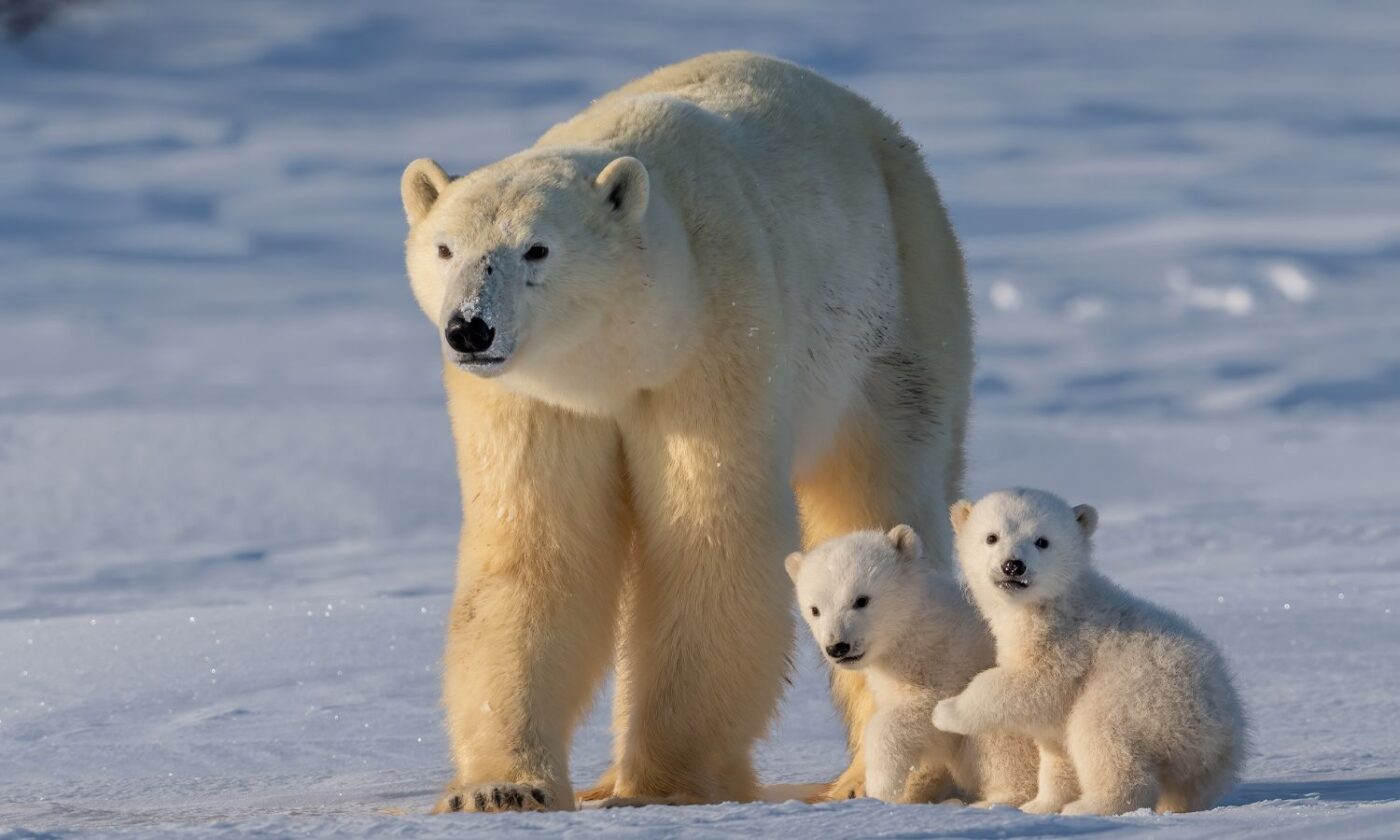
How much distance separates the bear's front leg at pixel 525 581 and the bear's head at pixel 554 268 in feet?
0.54

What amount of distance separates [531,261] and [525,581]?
75cm

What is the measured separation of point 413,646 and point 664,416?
274 cm

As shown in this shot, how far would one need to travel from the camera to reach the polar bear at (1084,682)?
3789 millimetres

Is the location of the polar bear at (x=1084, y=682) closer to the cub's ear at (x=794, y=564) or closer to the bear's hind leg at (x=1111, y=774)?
the bear's hind leg at (x=1111, y=774)

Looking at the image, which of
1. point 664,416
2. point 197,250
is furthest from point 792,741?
point 197,250

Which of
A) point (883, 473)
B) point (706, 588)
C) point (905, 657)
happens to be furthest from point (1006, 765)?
point (883, 473)

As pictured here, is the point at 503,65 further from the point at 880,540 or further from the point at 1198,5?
the point at 880,540

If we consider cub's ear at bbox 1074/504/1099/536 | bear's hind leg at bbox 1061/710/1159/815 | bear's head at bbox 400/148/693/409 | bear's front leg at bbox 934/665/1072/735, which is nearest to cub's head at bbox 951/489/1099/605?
Result: cub's ear at bbox 1074/504/1099/536

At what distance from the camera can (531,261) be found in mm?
3975

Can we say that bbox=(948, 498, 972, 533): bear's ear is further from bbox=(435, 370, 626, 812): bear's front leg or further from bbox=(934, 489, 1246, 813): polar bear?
bbox=(435, 370, 626, 812): bear's front leg

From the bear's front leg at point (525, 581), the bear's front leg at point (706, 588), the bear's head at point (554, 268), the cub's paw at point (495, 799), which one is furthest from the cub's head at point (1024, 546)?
the cub's paw at point (495, 799)

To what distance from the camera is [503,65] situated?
997 inches

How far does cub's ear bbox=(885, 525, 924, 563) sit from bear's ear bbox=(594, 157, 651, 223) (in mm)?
857

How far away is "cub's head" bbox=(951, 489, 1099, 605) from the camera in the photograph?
389cm
